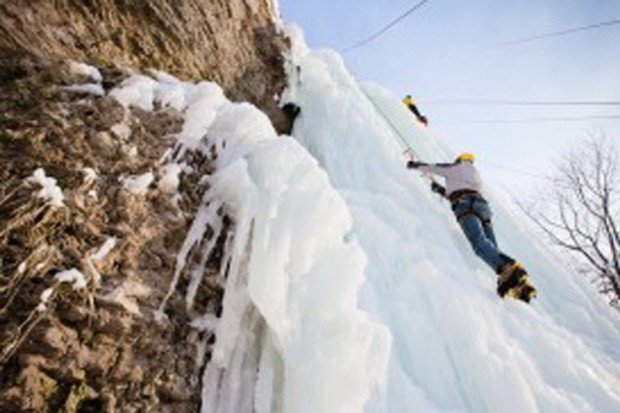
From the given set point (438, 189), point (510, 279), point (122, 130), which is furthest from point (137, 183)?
point (438, 189)

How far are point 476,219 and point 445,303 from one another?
1.55 meters

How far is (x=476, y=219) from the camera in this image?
431 cm

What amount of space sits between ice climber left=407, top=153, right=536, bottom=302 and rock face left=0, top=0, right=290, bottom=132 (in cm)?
221

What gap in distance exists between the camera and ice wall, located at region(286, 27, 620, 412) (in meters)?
2.56

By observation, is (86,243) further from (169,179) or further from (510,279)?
(510,279)

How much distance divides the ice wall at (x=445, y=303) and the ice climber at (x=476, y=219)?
0.16 m

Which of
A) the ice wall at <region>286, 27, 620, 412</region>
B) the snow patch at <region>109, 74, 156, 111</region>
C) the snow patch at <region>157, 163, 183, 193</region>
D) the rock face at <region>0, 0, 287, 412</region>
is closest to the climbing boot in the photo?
the ice wall at <region>286, 27, 620, 412</region>

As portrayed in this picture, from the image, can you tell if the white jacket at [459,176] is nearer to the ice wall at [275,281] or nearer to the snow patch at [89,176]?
the ice wall at [275,281]

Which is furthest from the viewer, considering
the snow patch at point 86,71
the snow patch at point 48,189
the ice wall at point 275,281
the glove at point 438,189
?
the glove at point 438,189

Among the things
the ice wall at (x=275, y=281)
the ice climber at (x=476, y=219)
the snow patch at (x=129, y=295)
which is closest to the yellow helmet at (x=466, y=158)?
the ice climber at (x=476, y=219)

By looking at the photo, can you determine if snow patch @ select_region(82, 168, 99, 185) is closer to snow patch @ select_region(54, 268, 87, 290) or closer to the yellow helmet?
snow patch @ select_region(54, 268, 87, 290)

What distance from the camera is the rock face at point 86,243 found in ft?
5.13

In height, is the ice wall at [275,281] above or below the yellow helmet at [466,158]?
below

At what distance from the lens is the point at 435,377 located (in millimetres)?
2619
